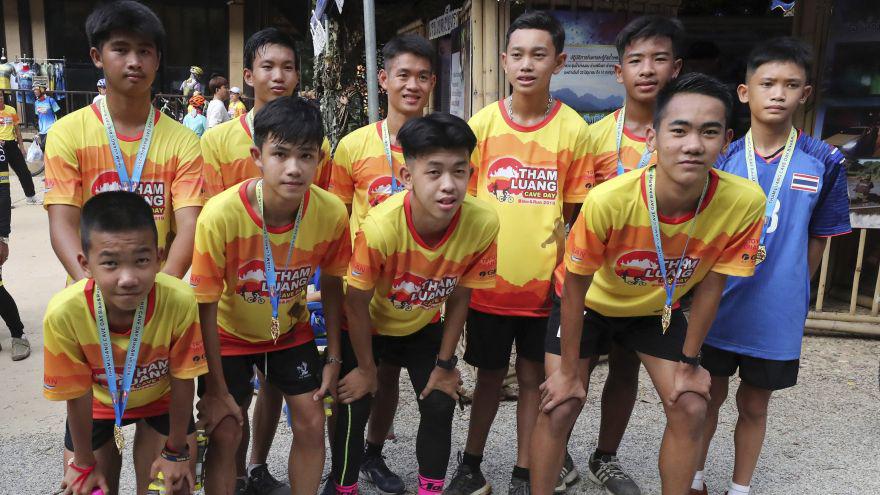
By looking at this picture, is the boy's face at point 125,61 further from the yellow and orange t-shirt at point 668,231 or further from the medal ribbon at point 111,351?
the yellow and orange t-shirt at point 668,231

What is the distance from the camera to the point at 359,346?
309cm

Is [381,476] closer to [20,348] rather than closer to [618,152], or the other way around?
[618,152]

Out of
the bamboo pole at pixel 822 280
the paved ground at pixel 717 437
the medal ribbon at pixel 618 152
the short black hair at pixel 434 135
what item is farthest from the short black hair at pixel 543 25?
the bamboo pole at pixel 822 280

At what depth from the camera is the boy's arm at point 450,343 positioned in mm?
3184

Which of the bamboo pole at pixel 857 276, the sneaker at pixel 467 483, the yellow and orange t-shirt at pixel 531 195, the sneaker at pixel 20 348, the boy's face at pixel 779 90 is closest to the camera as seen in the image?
the boy's face at pixel 779 90

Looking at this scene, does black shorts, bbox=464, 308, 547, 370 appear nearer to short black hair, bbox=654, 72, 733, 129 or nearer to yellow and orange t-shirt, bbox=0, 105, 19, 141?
short black hair, bbox=654, 72, 733, 129

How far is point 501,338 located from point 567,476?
2.71 feet

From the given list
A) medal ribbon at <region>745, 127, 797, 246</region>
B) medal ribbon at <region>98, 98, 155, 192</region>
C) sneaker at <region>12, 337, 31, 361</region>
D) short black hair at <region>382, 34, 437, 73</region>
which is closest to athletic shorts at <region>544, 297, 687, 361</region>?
medal ribbon at <region>745, 127, 797, 246</region>

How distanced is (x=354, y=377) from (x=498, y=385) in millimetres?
793

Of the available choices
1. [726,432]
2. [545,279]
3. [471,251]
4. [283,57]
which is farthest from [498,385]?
[283,57]

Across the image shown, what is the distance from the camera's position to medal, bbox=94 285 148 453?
8.39ft

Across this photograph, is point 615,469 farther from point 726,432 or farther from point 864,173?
point 864,173

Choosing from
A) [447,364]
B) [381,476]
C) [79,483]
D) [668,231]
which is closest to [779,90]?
[668,231]

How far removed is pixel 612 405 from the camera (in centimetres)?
363
